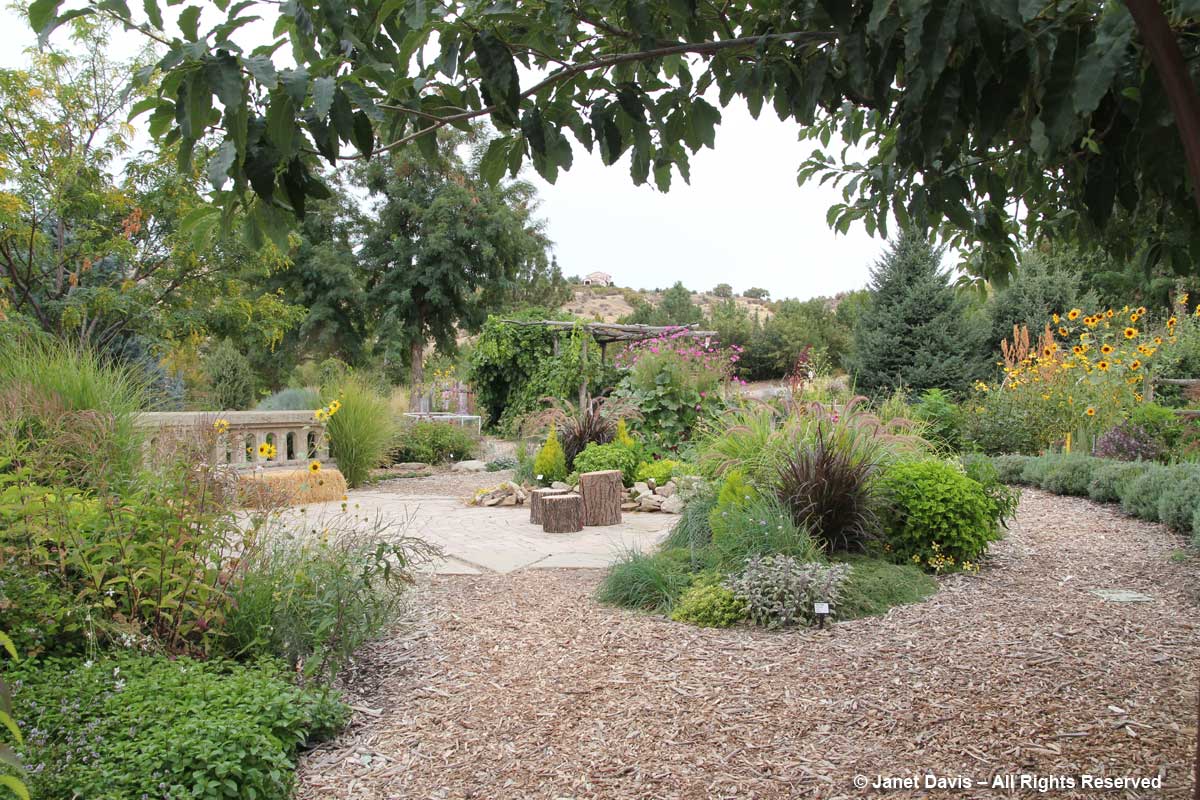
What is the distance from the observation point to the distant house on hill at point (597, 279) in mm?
41584

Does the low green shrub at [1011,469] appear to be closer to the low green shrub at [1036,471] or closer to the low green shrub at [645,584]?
Result: the low green shrub at [1036,471]

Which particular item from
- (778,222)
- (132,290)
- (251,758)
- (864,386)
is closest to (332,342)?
(132,290)

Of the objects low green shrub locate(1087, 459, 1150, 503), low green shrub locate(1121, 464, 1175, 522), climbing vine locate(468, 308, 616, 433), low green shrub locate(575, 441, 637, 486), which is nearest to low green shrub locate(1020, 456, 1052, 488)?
low green shrub locate(1087, 459, 1150, 503)

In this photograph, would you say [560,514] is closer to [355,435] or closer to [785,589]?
[785,589]

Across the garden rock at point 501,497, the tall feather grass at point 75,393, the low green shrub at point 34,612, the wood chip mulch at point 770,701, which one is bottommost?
the garden rock at point 501,497

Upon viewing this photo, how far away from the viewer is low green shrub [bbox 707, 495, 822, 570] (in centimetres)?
366

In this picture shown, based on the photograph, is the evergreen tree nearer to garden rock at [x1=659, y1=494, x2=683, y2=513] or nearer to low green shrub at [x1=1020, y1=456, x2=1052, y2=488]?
low green shrub at [x1=1020, y1=456, x2=1052, y2=488]

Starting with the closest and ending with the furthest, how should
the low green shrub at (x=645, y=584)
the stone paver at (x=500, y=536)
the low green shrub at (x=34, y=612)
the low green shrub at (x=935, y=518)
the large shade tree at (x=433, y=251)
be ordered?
the low green shrub at (x=34, y=612) → the low green shrub at (x=645, y=584) → the low green shrub at (x=935, y=518) → the stone paver at (x=500, y=536) → the large shade tree at (x=433, y=251)

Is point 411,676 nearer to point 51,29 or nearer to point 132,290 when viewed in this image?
point 51,29

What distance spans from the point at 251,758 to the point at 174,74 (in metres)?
1.57

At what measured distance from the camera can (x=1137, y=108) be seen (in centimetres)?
135

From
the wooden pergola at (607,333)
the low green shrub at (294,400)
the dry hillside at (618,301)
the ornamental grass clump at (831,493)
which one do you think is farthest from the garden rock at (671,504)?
the dry hillside at (618,301)

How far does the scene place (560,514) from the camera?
5766 millimetres

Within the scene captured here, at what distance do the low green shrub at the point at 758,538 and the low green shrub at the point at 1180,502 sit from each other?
279 cm
